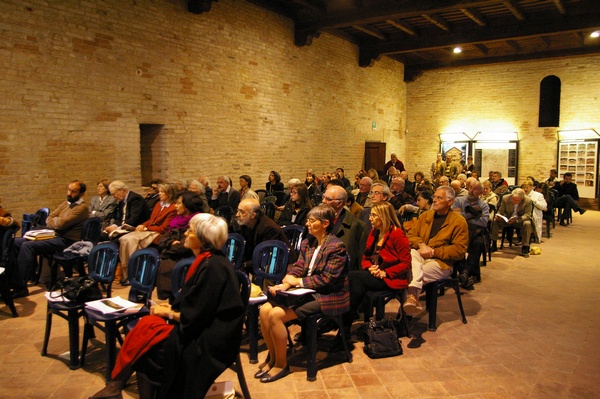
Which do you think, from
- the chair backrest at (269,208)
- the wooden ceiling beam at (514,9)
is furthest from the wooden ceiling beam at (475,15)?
the chair backrest at (269,208)

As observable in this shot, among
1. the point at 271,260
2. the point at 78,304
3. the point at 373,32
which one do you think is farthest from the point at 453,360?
the point at 373,32

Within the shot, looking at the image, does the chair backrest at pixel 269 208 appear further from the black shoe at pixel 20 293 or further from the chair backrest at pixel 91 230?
the black shoe at pixel 20 293

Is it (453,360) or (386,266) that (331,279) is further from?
(453,360)

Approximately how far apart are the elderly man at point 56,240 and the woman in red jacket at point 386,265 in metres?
3.62

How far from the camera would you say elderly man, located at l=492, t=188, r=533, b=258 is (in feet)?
26.4

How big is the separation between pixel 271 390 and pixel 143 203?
12.8ft

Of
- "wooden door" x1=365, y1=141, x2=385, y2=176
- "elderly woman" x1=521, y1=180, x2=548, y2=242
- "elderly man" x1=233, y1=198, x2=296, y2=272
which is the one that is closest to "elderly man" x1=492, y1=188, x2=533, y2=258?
"elderly woman" x1=521, y1=180, x2=548, y2=242

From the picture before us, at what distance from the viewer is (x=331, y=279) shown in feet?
11.9

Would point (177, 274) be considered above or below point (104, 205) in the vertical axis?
below

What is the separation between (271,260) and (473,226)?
331cm

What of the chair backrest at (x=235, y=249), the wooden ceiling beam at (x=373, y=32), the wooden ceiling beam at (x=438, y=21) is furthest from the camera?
the wooden ceiling beam at (x=373, y=32)

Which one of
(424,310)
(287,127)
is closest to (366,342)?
(424,310)

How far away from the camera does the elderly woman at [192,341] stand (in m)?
2.77

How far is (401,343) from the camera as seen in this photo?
430 centimetres
